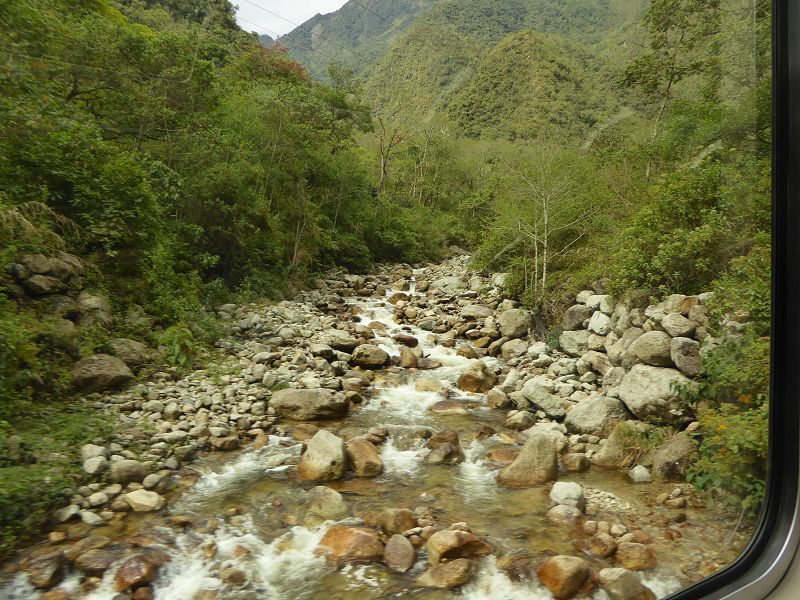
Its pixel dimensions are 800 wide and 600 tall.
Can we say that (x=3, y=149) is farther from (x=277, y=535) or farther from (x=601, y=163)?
(x=601, y=163)

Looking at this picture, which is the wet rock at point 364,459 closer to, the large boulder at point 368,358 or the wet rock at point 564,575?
the wet rock at point 564,575

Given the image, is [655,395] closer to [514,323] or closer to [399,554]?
[399,554]

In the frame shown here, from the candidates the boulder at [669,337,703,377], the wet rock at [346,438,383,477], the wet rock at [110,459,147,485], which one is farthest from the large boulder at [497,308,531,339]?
the wet rock at [110,459,147,485]

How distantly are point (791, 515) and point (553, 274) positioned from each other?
7728mm

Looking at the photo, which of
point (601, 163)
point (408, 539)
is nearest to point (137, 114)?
point (408, 539)

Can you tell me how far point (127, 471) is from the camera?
13.1ft

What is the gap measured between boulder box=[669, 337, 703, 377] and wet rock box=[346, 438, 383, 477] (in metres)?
3.12

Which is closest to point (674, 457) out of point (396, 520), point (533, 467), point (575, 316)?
point (533, 467)

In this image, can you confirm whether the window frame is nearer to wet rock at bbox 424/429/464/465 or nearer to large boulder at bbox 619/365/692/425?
large boulder at bbox 619/365/692/425

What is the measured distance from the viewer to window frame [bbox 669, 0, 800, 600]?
1.46m

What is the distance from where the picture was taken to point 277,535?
12.0 ft

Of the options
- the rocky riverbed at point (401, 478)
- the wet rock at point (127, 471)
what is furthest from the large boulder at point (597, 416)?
the wet rock at point (127, 471)

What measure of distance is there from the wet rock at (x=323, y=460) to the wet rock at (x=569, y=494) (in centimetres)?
205

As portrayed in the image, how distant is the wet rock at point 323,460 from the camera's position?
4539 mm
